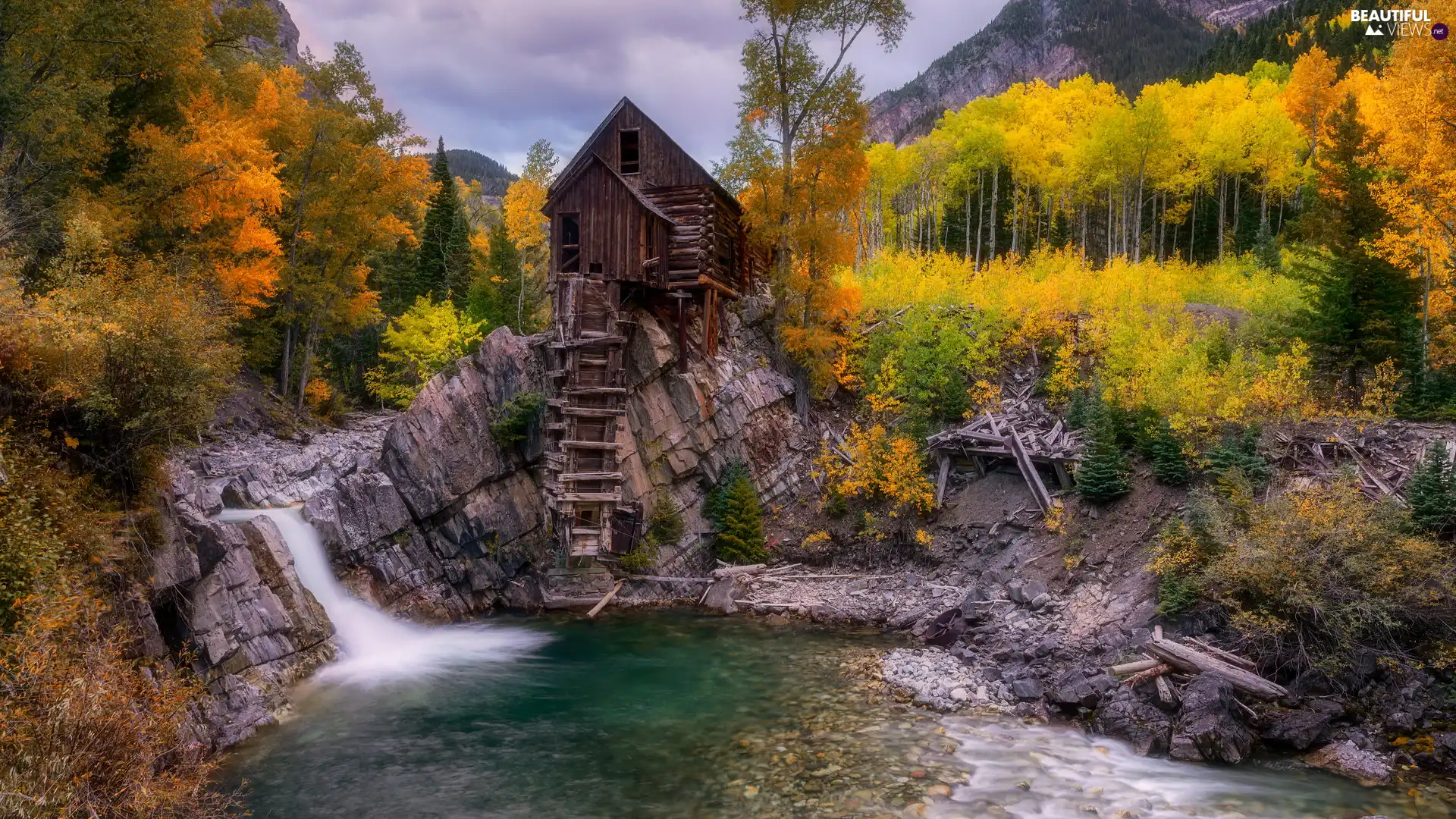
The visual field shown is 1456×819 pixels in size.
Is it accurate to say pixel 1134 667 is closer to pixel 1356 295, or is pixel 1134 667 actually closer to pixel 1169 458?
pixel 1169 458

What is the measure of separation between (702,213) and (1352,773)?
870 inches

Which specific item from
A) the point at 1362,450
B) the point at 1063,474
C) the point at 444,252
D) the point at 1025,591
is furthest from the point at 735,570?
the point at 444,252

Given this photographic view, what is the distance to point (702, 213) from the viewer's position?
25578mm

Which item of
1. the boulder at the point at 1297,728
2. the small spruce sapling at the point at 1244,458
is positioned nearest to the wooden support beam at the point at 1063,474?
the small spruce sapling at the point at 1244,458

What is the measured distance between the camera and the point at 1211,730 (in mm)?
11547

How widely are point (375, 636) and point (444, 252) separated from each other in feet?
106

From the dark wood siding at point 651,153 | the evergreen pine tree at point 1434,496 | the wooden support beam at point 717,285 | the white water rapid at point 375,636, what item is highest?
the dark wood siding at point 651,153

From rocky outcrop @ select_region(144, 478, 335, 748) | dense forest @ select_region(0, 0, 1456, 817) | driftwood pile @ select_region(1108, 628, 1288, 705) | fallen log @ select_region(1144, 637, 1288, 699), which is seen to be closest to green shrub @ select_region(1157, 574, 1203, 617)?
dense forest @ select_region(0, 0, 1456, 817)

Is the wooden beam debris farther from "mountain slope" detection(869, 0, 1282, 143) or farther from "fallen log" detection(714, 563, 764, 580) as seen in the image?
"mountain slope" detection(869, 0, 1282, 143)

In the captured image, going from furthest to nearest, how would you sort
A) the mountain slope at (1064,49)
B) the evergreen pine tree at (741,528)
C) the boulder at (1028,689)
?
1. the mountain slope at (1064,49)
2. the evergreen pine tree at (741,528)
3. the boulder at (1028,689)

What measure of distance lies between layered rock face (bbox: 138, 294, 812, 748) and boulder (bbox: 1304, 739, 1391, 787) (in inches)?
650

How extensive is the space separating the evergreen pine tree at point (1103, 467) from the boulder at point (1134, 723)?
22.5 ft

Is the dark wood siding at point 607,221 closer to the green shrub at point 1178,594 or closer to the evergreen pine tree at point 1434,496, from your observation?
the green shrub at point 1178,594

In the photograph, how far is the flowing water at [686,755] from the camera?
34.4 ft
